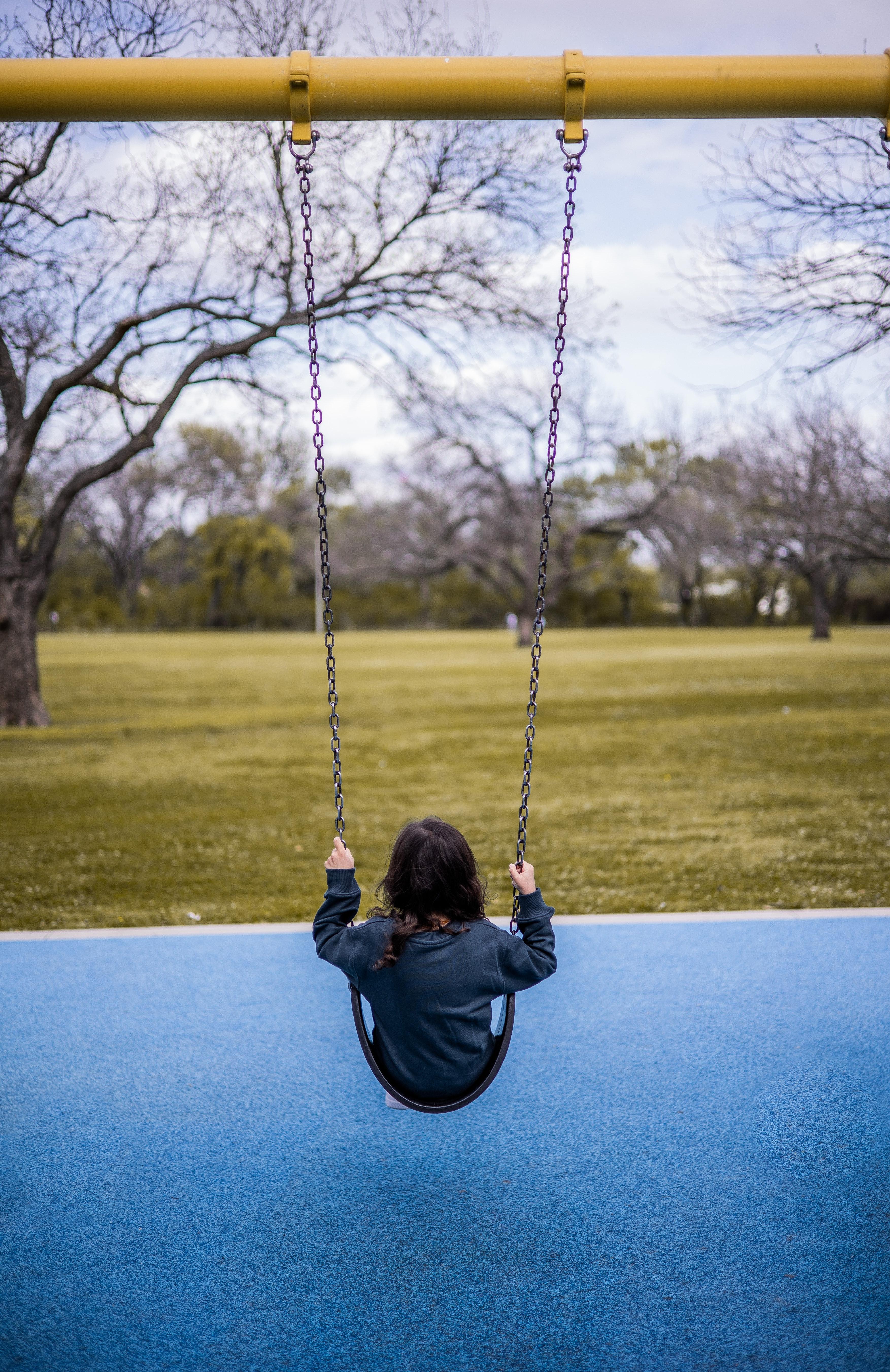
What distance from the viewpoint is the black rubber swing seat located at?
2.66 m

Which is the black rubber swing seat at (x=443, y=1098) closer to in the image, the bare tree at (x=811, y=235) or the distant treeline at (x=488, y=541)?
the bare tree at (x=811, y=235)

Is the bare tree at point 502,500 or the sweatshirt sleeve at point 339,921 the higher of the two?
the bare tree at point 502,500

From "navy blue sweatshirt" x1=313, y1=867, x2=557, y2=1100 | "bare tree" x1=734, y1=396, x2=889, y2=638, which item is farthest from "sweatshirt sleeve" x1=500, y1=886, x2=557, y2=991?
"bare tree" x1=734, y1=396, x2=889, y2=638

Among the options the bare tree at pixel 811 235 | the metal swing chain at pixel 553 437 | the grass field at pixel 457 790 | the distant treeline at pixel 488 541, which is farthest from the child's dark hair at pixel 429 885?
the distant treeline at pixel 488 541

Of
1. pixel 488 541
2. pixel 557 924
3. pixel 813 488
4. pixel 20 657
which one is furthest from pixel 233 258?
pixel 488 541

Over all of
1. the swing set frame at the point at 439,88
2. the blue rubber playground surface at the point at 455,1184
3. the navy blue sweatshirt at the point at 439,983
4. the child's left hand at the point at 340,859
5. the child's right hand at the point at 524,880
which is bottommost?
the blue rubber playground surface at the point at 455,1184

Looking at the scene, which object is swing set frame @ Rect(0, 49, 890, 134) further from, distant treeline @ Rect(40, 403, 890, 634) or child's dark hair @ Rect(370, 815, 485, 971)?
distant treeline @ Rect(40, 403, 890, 634)

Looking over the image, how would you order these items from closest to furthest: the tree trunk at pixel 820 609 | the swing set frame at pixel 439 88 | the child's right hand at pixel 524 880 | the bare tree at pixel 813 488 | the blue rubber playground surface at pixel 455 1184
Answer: the blue rubber playground surface at pixel 455 1184 → the child's right hand at pixel 524 880 → the swing set frame at pixel 439 88 → the bare tree at pixel 813 488 → the tree trunk at pixel 820 609

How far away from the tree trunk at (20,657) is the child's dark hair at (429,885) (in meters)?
10.9

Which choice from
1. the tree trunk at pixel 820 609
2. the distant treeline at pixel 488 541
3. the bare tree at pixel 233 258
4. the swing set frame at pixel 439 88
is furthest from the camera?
the tree trunk at pixel 820 609

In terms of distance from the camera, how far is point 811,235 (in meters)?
8.57

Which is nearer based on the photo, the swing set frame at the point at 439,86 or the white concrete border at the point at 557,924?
the swing set frame at the point at 439,86

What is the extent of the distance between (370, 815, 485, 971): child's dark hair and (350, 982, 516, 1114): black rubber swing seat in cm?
21

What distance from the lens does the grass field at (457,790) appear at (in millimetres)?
6449
